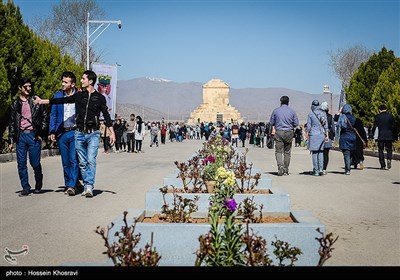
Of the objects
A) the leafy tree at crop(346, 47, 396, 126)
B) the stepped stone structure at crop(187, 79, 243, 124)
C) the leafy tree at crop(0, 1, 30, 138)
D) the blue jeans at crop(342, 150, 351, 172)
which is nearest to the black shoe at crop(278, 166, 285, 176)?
the blue jeans at crop(342, 150, 351, 172)

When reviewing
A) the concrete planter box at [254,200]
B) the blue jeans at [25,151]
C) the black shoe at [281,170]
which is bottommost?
the black shoe at [281,170]

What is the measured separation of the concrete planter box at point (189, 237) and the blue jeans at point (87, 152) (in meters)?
4.73

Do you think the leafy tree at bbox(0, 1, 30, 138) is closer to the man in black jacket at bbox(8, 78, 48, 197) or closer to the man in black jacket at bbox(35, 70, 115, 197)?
the man in black jacket at bbox(8, 78, 48, 197)

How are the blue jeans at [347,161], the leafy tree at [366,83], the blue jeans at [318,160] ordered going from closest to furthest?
the blue jeans at [318,160] < the blue jeans at [347,161] < the leafy tree at [366,83]

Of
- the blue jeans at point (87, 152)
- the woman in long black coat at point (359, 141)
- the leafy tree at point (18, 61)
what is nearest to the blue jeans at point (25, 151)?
the blue jeans at point (87, 152)

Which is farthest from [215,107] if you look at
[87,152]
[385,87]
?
[87,152]

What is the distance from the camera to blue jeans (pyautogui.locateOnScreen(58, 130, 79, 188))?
1051cm

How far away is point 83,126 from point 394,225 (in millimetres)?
5190

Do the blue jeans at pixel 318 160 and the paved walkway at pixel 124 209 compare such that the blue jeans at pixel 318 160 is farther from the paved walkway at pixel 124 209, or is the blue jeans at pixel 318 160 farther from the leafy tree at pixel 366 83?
the leafy tree at pixel 366 83

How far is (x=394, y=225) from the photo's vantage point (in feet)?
25.8

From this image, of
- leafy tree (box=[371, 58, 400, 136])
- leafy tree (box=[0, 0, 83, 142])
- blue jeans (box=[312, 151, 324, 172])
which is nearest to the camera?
blue jeans (box=[312, 151, 324, 172])

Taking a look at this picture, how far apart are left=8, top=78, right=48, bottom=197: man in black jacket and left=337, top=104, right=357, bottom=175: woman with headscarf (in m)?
8.48

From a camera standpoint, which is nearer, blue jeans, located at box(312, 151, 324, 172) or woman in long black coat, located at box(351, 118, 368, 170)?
blue jeans, located at box(312, 151, 324, 172)

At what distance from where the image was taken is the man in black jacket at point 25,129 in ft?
34.3
